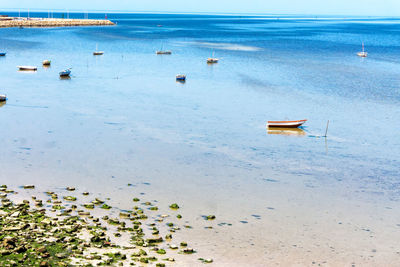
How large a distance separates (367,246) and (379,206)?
203 inches

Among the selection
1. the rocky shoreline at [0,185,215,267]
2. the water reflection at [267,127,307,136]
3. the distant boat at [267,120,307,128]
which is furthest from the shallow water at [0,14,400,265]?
the rocky shoreline at [0,185,215,267]

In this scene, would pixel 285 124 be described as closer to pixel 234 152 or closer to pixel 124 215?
pixel 234 152

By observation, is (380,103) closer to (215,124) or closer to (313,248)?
(215,124)

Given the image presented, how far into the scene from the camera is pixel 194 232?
77.0 feet

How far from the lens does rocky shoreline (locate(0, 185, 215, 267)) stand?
65.0 ft

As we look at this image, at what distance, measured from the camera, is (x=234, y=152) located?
3641 cm

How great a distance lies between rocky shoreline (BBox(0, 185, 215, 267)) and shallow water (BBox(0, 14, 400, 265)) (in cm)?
140

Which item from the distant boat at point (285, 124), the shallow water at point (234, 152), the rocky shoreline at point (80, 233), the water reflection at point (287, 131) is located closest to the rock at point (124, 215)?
the rocky shoreline at point (80, 233)

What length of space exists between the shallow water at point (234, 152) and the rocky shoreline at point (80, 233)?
1398 millimetres

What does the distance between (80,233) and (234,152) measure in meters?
16.5

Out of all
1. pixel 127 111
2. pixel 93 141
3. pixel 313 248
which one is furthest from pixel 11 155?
pixel 313 248

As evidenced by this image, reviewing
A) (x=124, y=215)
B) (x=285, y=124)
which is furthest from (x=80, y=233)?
(x=285, y=124)

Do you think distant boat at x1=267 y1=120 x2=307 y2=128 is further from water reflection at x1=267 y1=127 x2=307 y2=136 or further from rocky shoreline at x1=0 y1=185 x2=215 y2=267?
rocky shoreline at x1=0 y1=185 x2=215 y2=267

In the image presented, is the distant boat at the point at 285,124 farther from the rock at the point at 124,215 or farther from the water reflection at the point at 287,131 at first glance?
the rock at the point at 124,215
